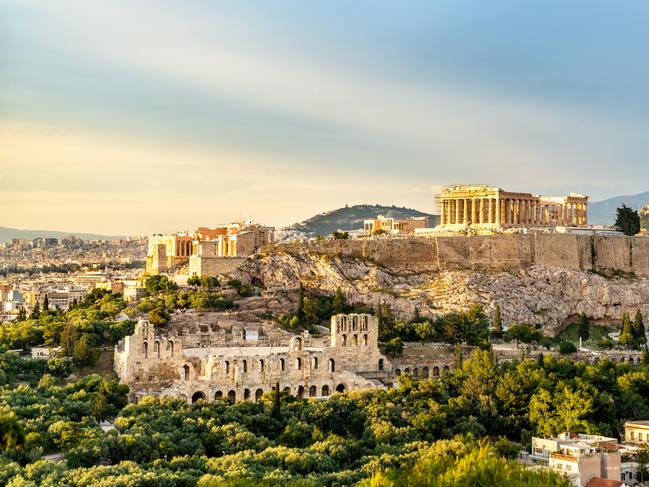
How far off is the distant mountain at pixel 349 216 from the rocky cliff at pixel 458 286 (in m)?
105

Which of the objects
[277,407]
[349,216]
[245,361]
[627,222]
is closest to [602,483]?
[277,407]

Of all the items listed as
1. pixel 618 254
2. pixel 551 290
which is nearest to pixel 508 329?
pixel 551 290

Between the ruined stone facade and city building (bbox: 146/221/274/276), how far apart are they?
12.2m

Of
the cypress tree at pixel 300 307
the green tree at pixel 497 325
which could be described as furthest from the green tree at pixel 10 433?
Answer: the green tree at pixel 497 325

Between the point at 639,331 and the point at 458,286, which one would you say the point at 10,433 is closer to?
the point at 458,286

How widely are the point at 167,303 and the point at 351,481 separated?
23.7 metres

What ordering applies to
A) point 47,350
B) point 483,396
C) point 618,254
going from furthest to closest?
point 618,254 < point 47,350 < point 483,396

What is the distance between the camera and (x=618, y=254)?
247 ft

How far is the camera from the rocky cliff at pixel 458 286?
62531 millimetres

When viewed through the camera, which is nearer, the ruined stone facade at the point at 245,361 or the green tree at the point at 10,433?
the green tree at the point at 10,433

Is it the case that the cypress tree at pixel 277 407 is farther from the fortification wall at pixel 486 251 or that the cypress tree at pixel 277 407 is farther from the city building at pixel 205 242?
the fortification wall at pixel 486 251

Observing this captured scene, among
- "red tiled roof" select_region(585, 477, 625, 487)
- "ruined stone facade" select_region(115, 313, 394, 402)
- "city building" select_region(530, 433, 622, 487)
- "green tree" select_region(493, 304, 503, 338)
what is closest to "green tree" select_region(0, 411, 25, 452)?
"city building" select_region(530, 433, 622, 487)

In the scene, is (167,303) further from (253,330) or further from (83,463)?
(83,463)

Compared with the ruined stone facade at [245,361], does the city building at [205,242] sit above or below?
above
